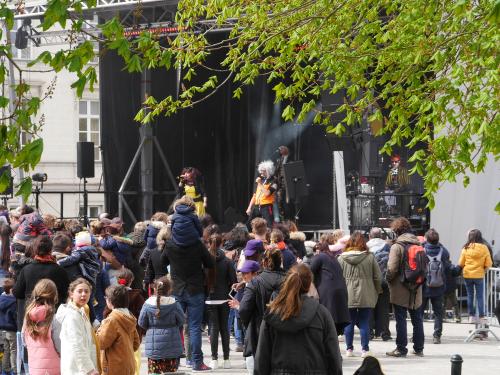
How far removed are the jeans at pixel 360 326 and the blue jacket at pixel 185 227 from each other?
270cm

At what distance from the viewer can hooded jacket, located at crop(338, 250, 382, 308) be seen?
1504 cm

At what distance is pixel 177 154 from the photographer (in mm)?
27984

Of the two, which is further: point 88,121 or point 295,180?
point 88,121

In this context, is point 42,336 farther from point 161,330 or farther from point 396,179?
point 396,179

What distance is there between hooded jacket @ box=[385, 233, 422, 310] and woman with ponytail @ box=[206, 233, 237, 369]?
2.41 m

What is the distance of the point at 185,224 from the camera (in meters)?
13.5

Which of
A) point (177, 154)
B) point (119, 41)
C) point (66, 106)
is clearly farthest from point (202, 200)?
point (66, 106)

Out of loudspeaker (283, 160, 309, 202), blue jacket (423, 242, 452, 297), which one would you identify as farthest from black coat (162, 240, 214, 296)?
loudspeaker (283, 160, 309, 202)

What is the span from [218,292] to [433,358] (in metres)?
3.22

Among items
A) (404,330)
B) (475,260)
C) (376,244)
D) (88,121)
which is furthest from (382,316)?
(88,121)

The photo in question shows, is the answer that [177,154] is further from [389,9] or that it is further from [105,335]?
[105,335]

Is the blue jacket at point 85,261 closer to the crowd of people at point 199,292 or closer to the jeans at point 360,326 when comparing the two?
the crowd of people at point 199,292

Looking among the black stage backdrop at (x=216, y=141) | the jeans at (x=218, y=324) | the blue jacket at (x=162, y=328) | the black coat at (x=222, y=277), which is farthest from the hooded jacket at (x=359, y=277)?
the black stage backdrop at (x=216, y=141)

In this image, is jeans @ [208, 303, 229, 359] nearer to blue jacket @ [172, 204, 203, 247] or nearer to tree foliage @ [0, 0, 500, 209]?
blue jacket @ [172, 204, 203, 247]
